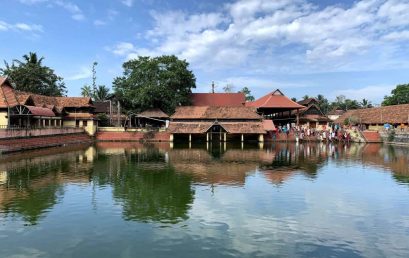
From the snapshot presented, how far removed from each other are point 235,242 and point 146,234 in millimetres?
2500

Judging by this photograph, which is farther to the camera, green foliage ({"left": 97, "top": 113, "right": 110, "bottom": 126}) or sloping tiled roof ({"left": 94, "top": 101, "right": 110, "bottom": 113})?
sloping tiled roof ({"left": 94, "top": 101, "right": 110, "bottom": 113})

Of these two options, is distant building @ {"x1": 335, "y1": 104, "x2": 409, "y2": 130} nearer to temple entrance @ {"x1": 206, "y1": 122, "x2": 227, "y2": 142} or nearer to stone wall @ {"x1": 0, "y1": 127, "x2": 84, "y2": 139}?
temple entrance @ {"x1": 206, "y1": 122, "x2": 227, "y2": 142}

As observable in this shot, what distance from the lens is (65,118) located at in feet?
154

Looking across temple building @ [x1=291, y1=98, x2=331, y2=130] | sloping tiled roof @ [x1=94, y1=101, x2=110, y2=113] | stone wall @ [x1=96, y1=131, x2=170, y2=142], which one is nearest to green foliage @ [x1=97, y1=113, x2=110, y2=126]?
stone wall @ [x1=96, y1=131, x2=170, y2=142]

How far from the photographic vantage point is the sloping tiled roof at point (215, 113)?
45.2 metres

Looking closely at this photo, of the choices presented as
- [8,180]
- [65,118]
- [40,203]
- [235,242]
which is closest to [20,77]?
[65,118]

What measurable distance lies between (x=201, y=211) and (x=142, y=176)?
24.9 ft

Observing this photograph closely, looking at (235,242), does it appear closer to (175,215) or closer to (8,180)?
(175,215)

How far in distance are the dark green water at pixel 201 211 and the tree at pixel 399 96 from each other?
2215 inches

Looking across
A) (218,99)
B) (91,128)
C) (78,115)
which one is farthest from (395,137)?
(78,115)

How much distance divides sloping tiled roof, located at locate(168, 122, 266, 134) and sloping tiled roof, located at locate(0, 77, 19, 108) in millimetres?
17013

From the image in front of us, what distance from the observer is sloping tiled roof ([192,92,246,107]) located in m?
55.0

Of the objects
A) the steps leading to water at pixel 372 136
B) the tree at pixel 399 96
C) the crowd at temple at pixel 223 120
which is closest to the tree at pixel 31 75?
the crowd at temple at pixel 223 120

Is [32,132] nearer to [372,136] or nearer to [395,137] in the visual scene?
[372,136]
